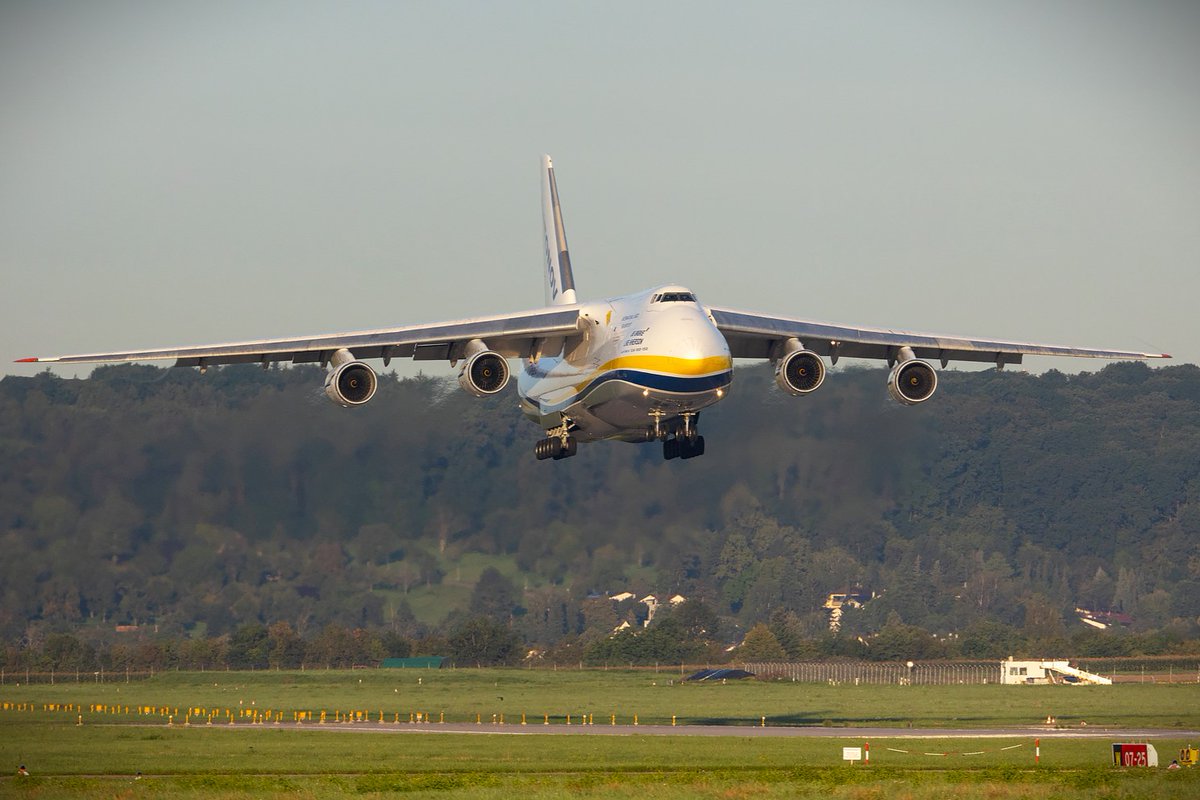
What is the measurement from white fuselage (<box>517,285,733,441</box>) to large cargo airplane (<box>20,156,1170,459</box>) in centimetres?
3

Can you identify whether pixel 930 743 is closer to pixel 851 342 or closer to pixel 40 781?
pixel 851 342

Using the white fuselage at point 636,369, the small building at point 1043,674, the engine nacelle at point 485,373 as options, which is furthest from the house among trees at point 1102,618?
the engine nacelle at point 485,373

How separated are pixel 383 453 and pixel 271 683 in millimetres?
11263

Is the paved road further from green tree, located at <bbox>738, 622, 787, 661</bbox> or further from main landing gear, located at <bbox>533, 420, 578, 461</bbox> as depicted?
green tree, located at <bbox>738, 622, 787, 661</bbox>

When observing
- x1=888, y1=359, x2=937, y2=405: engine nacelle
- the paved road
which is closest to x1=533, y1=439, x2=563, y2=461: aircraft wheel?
the paved road

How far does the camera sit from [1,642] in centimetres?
4981

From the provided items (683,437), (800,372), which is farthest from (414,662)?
(800,372)

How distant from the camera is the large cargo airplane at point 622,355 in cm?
3266

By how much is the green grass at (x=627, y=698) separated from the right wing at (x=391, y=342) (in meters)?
10.8

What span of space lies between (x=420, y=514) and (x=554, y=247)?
9580mm

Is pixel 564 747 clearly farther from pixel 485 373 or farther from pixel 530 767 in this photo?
pixel 485 373

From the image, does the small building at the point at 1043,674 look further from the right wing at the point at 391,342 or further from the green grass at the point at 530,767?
the right wing at the point at 391,342

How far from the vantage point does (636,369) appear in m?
32.8

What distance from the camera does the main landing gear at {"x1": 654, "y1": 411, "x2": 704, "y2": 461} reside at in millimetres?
34500
